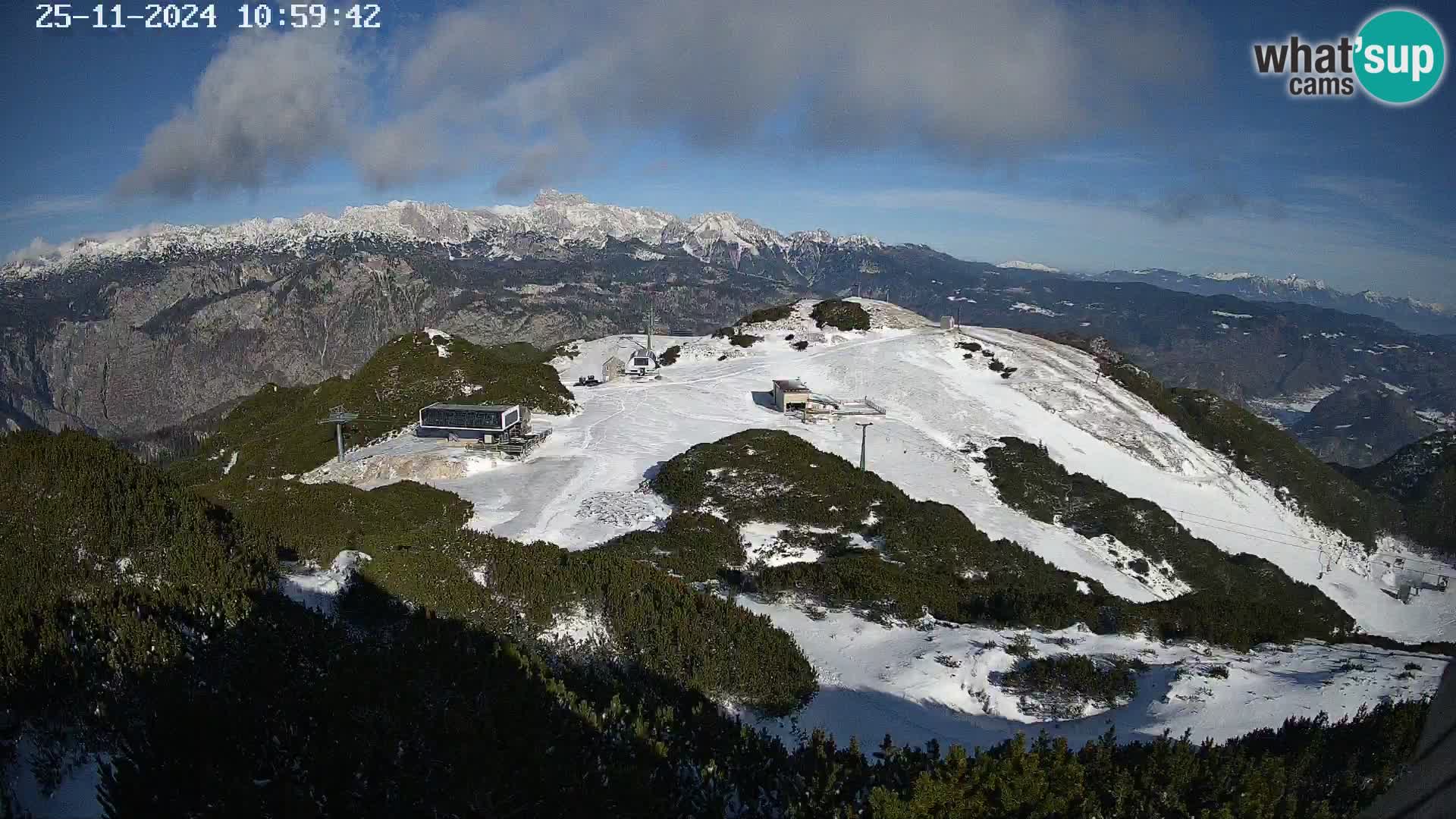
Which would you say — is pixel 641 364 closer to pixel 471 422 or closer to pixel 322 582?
pixel 471 422

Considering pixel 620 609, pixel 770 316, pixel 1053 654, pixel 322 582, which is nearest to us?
pixel 322 582

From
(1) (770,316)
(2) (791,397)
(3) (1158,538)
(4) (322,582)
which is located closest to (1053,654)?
(4) (322,582)

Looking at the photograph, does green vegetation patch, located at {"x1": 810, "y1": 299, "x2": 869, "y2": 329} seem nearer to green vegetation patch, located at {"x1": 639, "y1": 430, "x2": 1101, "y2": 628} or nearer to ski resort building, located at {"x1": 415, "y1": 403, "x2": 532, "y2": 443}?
green vegetation patch, located at {"x1": 639, "y1": 430, "x2": 1101, "y2": 628}

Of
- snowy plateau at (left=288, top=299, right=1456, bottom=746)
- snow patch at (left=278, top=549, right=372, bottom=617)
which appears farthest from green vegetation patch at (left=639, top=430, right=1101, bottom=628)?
snow patch at (left=278, top=549, right=372, bottom=617)

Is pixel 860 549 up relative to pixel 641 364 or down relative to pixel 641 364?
down

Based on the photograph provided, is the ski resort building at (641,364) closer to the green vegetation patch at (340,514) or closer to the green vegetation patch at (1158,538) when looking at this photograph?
the green vegetation patch at (1158,538)
